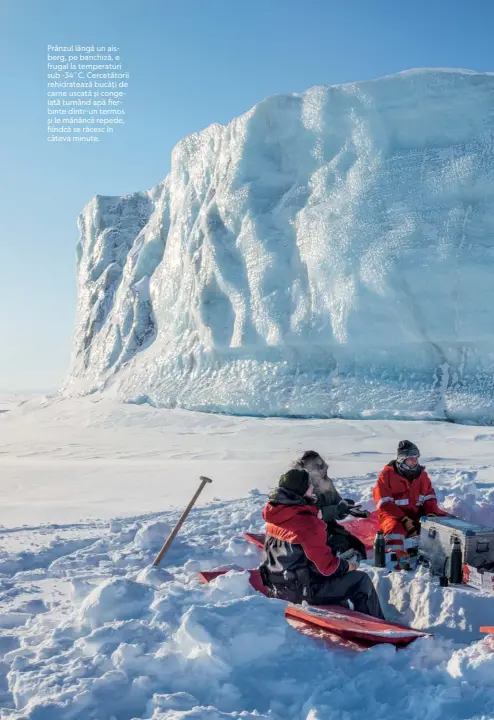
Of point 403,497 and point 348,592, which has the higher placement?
point 403,497

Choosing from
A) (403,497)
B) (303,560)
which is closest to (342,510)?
(403,497)

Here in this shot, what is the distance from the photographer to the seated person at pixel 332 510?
15.8ft

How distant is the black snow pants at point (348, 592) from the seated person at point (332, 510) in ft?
2.84

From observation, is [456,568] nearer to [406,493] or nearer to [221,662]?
[406,493]

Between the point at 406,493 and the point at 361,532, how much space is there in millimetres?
845

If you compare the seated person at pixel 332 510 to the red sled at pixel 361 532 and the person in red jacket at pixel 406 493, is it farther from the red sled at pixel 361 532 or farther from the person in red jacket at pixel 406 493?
the red sled at pixel 361 532

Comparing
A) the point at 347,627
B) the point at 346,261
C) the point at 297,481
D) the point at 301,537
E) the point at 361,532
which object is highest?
the point at 346,261

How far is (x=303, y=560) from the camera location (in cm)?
378

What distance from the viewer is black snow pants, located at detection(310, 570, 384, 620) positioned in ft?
12.5

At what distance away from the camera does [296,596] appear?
386 centimetres

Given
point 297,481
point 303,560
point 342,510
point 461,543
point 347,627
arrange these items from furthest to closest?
1. point 342,510
2. point 461,543
3. point 303,560
4. point 297,481
5. point 347,627

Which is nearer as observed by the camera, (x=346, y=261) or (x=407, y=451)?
(x=407, y=451)

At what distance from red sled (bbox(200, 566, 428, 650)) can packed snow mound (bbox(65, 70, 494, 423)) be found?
37.7ft

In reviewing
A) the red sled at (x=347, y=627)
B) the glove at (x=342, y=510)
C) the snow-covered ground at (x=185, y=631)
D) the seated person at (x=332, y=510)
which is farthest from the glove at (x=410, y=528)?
the red sled at (x=347, y=627)
